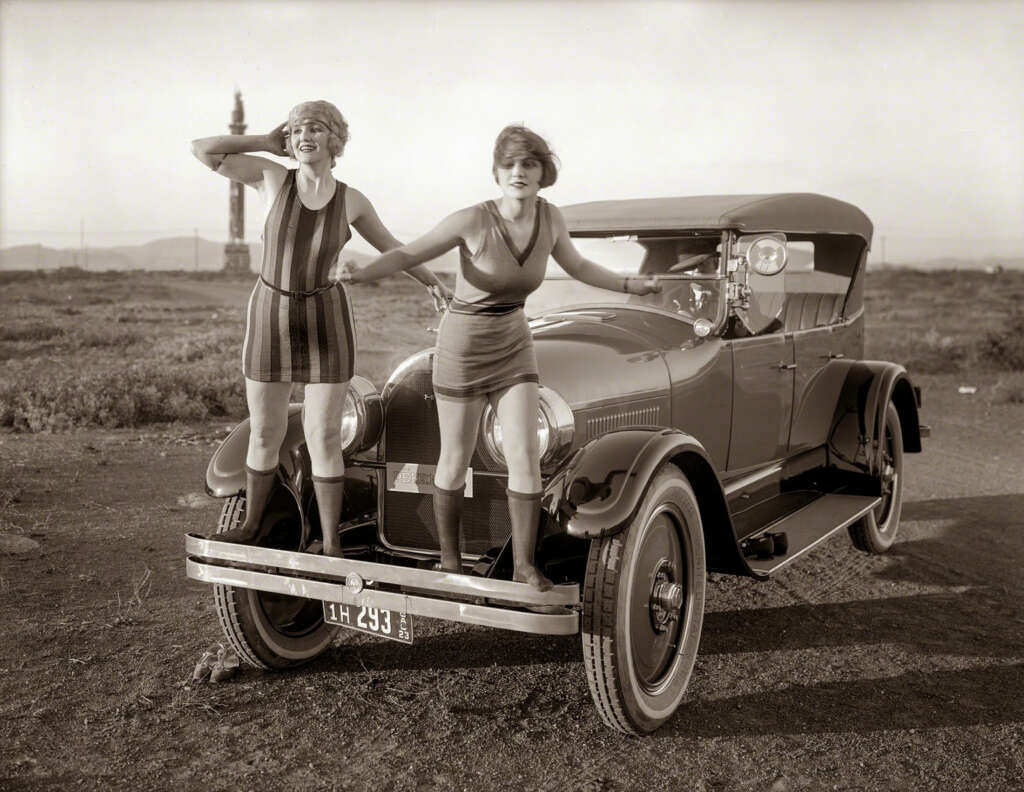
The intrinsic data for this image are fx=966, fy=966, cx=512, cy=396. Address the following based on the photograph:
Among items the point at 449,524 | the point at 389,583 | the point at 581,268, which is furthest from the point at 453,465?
the point at 581,268

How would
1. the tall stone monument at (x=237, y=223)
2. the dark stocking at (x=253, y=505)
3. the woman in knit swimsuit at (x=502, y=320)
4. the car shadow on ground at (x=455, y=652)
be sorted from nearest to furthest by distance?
the woman in knit swimsuit at (x=502, y=320), the dark stocking at (x=253, y=505), the car shadow on ground at (x=455, y=652), the tall stone monument at (x=237, y=223)

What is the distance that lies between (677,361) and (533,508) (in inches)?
53.6

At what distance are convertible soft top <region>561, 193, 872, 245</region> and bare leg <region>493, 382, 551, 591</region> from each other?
1.76 meters

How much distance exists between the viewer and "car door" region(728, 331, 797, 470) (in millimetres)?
4676

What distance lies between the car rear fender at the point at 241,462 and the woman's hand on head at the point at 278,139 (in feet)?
3.71

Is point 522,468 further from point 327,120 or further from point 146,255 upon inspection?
point 146,255

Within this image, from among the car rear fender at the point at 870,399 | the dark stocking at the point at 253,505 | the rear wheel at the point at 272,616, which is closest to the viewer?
the dark stocking at the point at 253,505

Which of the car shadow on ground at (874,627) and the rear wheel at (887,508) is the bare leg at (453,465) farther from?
the rear wheel at (887,508)

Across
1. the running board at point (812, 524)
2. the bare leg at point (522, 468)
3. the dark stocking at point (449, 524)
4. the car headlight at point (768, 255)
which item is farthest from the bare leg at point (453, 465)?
the car headlight at point (768, 255)

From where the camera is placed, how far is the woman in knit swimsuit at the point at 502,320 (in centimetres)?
317

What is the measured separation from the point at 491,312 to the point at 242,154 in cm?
105

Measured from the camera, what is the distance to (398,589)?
325 cm

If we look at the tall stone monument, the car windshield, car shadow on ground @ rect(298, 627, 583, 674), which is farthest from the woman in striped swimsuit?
the tall stone monument

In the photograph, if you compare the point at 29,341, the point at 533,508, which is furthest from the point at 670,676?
the point at 29,341
